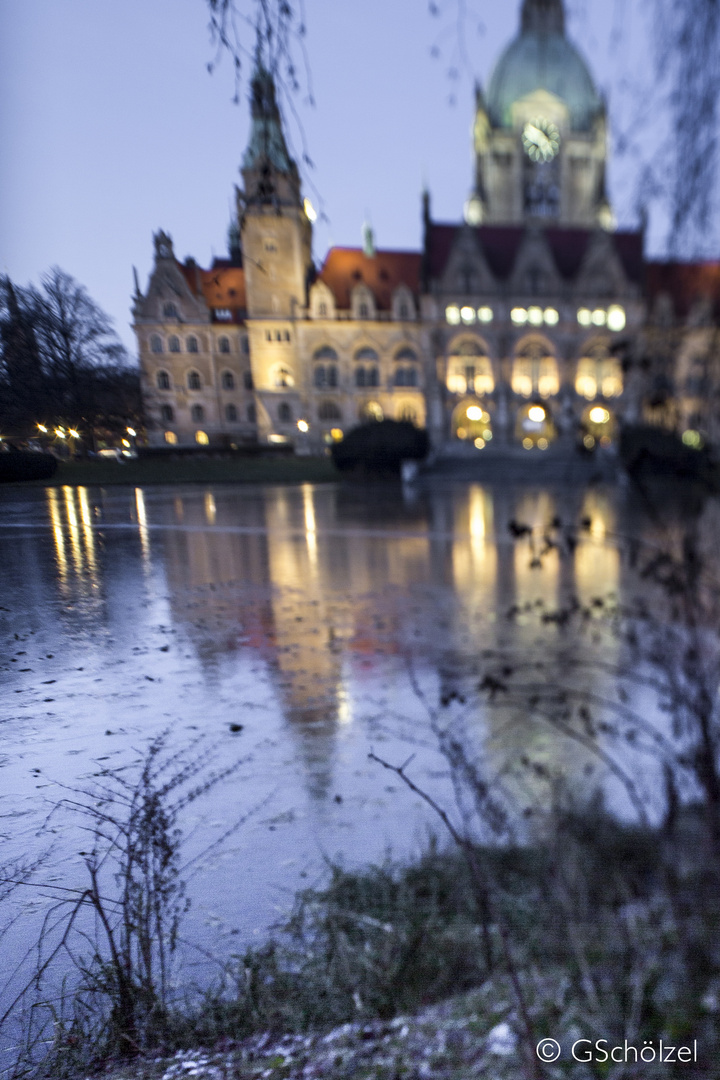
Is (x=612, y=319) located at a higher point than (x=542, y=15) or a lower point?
lower

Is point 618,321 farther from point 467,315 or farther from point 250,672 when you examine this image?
point 467,315

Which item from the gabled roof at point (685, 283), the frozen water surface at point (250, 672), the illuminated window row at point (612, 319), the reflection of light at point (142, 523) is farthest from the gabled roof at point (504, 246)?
the gabled roof at point (685, 283)

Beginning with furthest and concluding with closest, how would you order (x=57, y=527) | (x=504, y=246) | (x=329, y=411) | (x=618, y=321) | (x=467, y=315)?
(x=504, y=246) → (x=329, y=411) → (x=467, y=315) → (x=57, y=527) → (x=618, y=321)

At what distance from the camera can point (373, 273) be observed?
49.2 meters

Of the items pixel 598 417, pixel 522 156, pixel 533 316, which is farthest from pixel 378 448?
pixel 522 156

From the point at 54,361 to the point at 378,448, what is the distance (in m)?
19.7

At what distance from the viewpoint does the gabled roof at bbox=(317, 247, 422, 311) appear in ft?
156

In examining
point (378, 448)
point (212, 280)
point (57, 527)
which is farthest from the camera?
point (378, 448)

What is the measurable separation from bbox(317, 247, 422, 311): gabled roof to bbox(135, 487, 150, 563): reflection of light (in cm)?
4403

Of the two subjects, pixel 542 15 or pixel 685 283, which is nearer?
pixel 685 283

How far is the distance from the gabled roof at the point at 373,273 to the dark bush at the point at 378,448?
2927 cm

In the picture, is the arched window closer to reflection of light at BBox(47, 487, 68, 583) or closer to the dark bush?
the dark bush

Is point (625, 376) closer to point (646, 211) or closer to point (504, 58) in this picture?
point (646, 211)

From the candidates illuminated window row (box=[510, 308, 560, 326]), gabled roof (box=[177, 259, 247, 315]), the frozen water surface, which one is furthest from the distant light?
illuminated window row (box=[510, 308, 560, 326])
